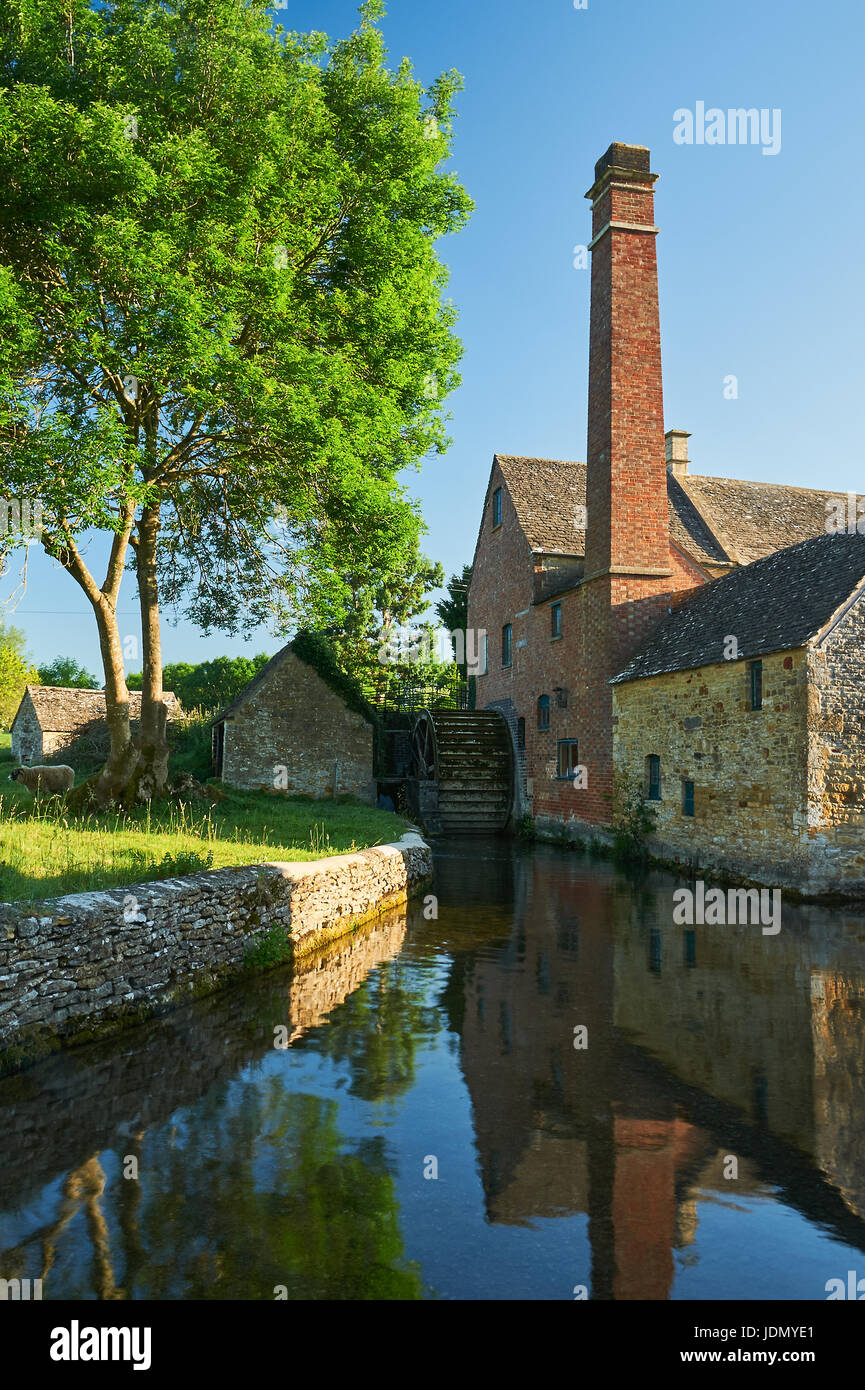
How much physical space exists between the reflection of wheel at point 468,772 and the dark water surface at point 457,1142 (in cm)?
1582

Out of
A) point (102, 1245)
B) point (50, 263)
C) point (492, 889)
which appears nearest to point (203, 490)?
point (50, 263)

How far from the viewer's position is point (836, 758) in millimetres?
12609

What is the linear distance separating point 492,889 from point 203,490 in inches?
348

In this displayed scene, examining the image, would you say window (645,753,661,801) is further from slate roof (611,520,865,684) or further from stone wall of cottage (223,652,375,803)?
stone wall of cottage (223,652,375,803)

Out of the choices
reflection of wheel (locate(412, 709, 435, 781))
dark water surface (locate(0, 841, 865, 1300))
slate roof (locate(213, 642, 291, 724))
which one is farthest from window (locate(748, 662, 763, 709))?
slate roof (locate(213, 642, 291, 724))

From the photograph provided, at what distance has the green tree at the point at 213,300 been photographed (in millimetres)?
10984

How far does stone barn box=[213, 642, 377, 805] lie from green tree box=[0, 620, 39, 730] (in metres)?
37.4

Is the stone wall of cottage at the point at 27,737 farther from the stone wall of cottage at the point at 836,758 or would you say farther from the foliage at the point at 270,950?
the stone wall of cottage at the point at 836,758

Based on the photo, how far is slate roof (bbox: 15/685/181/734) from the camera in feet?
112

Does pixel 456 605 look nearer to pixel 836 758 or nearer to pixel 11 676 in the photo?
pixel 836 758

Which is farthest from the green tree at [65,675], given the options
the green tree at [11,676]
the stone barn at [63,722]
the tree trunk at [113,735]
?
the tree trunk at [113,735]

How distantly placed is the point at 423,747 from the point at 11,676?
41.2 m

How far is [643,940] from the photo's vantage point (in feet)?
33.9
